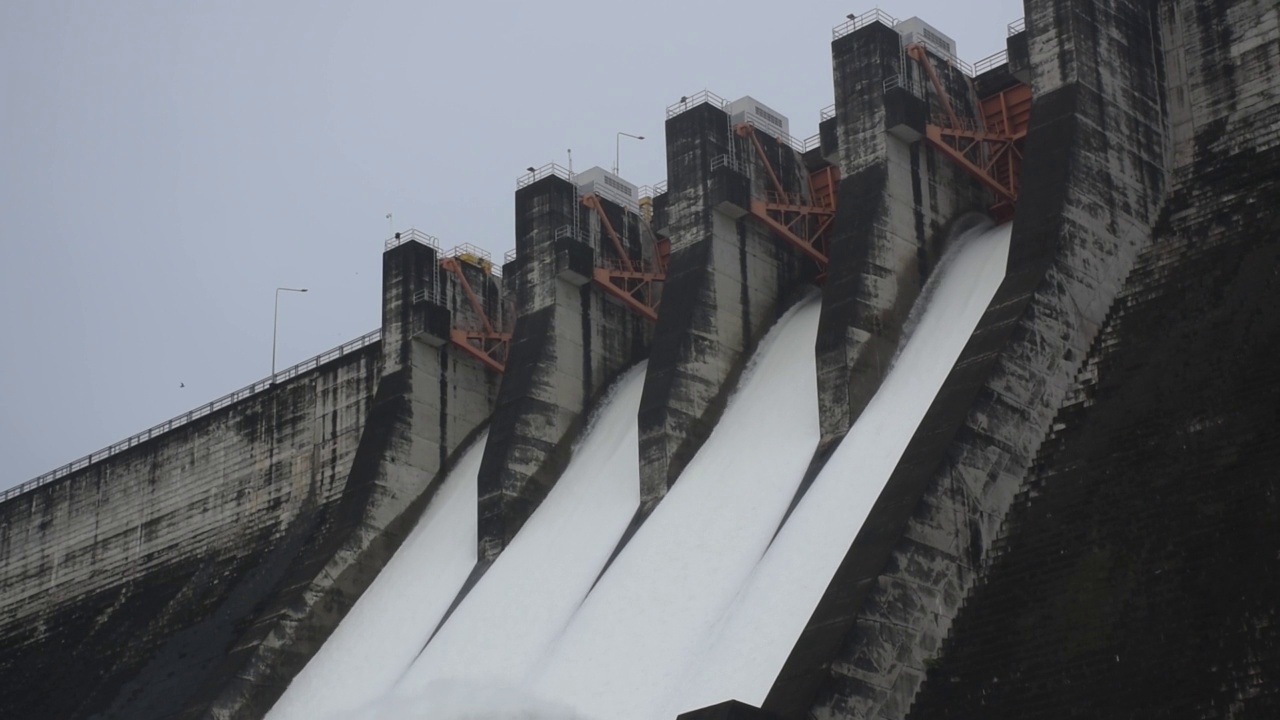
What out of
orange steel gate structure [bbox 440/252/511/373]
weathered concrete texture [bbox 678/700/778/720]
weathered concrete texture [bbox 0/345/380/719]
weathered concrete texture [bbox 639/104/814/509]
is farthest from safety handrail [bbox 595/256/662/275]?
weathered concrete texture [bbox 678/700/778/720]

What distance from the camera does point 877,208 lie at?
120 feet

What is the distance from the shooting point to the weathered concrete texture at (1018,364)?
88.5 ft

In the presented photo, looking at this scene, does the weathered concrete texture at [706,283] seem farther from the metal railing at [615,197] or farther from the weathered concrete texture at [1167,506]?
the weathered concrete texture at [1167,506]

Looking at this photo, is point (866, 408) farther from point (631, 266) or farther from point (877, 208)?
point (631, 266)

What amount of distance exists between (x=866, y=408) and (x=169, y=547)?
2242 cm

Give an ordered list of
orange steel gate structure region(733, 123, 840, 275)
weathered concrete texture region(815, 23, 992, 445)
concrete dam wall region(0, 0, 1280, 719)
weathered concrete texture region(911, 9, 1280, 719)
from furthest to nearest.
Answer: orange steel gate structure region(733, 123, 840, 275) → weathered concrete texture region(815, 23, 992, 445) → concrete dam wall region(0, 0, 1280, 719) → weathered concrete texture region(911, 9, 1280, 719)

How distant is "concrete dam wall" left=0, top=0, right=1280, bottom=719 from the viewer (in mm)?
26438

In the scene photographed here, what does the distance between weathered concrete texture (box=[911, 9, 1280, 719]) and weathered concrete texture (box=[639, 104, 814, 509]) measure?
9.90 metres

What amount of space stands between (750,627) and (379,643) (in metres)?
11.4

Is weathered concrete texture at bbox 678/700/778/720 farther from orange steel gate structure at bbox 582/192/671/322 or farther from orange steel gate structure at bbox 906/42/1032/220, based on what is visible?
orange steel gate structure at bbox 582/192/671/322

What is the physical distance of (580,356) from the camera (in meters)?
43.3

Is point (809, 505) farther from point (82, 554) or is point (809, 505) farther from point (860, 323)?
point (82, 554)

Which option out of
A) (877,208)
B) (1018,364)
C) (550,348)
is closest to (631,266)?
(550,348)

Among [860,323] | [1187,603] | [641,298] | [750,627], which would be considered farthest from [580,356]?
[1187,603]
